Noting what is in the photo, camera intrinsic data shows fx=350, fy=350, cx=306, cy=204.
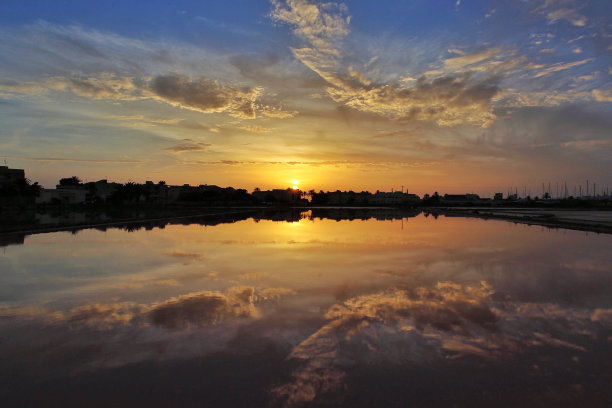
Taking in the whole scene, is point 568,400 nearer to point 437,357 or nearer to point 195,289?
point 437,357

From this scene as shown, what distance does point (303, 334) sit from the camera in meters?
6.84

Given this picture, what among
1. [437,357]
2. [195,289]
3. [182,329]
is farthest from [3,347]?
[437,357]

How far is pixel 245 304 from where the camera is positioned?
8.74m

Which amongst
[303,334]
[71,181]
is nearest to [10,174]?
[71,181]

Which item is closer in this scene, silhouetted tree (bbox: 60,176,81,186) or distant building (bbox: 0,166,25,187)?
distant building (bbox: 0,166,25,187)

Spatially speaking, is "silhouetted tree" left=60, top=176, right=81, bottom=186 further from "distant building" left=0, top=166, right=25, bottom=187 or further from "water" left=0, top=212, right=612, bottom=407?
"water" left=0, top=212, right=612, bottom=407

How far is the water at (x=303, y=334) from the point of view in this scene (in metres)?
4.88

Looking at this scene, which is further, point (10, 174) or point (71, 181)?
point (71, 181)

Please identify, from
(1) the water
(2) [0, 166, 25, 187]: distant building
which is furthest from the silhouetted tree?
(1) the water

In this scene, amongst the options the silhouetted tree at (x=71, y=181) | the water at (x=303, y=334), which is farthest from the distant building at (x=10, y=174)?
the water at (x=303, y=334)

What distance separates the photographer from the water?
4.88 m

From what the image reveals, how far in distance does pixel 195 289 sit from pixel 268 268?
142 inches

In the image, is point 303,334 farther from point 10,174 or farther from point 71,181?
point 71,181

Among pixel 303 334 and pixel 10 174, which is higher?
pixel 10 174
